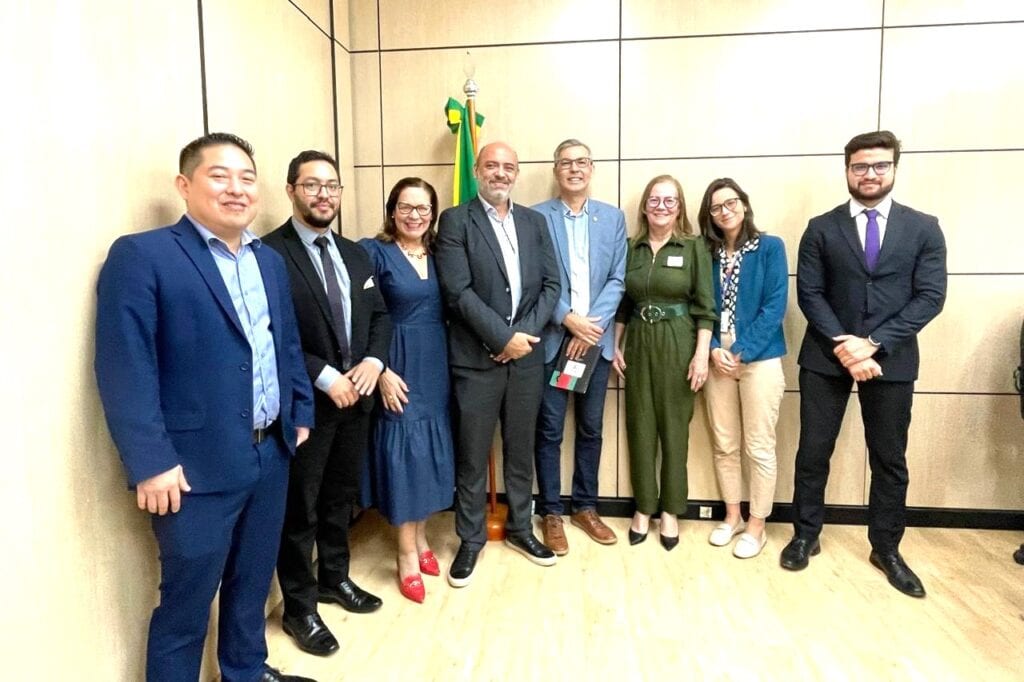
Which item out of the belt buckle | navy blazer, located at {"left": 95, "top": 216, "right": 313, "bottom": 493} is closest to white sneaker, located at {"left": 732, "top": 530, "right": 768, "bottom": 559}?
the belt buckle

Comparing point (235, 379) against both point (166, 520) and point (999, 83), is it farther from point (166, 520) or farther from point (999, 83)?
point (999, 83)

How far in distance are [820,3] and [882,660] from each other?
125 inches

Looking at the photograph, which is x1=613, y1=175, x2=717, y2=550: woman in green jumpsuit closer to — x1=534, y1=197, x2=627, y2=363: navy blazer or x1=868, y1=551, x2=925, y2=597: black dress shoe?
x1=534, y1=197, x2=627, y2=363: navy blazer

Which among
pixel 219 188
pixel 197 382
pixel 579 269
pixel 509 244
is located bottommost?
pixel 197 382

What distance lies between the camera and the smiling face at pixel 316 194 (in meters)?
2.38

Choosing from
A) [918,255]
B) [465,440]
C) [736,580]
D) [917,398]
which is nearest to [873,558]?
[736,580]

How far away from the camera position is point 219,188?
179 centimetres

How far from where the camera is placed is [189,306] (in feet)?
5.61

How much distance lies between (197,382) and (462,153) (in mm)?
2103

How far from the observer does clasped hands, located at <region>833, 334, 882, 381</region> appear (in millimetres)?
2822

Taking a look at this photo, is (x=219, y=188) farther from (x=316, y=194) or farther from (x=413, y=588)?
(x=413, y=588)

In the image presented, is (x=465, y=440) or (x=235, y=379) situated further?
(x=465, y=440)

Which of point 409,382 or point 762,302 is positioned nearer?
point 409,382

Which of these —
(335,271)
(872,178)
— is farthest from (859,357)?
(335,271)
